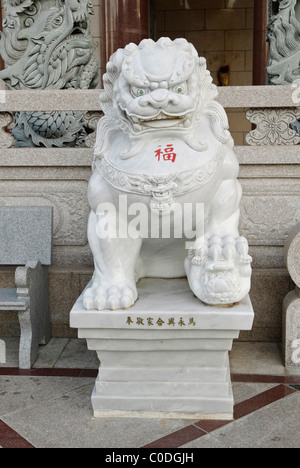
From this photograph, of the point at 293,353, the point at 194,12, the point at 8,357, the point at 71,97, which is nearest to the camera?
the point at 293,353

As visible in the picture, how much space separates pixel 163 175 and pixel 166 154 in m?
0.11

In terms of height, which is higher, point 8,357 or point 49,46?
point 49,46

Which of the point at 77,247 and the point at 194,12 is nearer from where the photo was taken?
the point at 77,247

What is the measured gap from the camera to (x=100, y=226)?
2.45 m

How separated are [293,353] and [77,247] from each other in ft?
5.03

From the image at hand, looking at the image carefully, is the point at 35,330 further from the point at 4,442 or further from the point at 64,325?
the point at 4,442

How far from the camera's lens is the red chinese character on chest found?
2.30m

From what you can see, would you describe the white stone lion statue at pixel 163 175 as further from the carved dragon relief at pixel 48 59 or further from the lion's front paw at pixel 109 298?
the carved dragon relief at pixel 48 59

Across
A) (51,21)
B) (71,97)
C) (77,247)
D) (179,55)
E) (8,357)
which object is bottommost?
(8,357)

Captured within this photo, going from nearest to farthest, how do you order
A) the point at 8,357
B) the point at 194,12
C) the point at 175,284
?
the point at 175,284 → the point at 8,357 → the point at 194,12

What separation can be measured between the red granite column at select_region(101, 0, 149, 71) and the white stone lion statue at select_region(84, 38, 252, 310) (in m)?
2.94

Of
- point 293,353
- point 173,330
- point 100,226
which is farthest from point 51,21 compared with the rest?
point 293,353

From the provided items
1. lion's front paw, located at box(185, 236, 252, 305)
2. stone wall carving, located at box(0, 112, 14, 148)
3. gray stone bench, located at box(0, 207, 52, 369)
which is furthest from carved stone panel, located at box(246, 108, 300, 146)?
stone wall carving, located at box(0, 112, 14, 148)

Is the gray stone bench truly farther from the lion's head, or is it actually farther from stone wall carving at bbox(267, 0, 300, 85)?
stone wall carving at bbox(267, 0, 300, 85)
